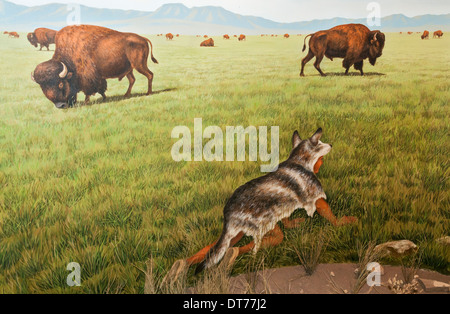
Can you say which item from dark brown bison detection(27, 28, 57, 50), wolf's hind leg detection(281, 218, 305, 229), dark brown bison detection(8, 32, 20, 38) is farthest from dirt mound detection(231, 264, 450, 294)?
dark brown bison detection(8, 32, 20, 38)

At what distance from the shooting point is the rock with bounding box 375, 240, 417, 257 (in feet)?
6.30

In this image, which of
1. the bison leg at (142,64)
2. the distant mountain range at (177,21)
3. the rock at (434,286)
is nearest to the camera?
the rock at (434,286)

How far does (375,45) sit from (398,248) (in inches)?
59.2

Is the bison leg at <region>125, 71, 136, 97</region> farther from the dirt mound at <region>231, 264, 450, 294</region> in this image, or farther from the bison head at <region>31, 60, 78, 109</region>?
the dirt mound at <region>231, 264, 450, 294</region>

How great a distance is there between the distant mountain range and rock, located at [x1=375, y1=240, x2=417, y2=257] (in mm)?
1517

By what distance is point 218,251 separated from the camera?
1.92 m

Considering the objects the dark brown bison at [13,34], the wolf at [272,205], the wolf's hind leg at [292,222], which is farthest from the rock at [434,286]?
the dark brown bison at [13,34]

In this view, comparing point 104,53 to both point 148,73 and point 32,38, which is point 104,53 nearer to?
point 148,73

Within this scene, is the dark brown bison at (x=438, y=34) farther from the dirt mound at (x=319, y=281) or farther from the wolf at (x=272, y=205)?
the dirt mound at (x=319, y=281)

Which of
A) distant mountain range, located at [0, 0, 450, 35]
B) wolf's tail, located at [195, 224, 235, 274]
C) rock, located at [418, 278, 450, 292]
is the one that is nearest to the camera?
rock, located at [418, 278, 450, 292]

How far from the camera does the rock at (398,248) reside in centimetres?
192
